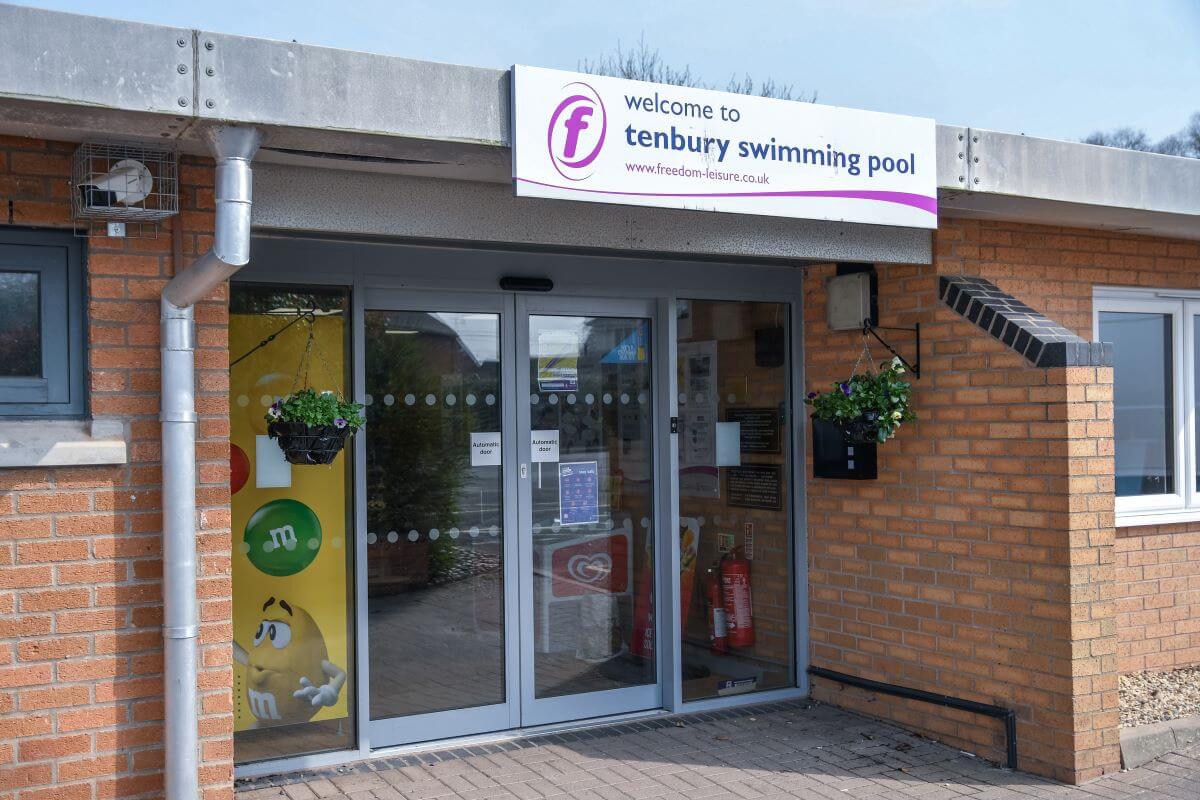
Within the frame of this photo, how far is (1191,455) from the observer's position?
729 centimetres

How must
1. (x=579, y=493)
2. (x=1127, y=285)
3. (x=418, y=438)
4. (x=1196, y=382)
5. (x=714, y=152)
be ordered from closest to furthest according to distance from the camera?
1. (x=714, y=152)
2. (x=418, y=438)
3. (x=579, y=493)
4. (x=1127, y=285)
5. (x=1196, y=382)

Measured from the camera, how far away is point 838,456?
6.49 m

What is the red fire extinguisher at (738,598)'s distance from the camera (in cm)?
676

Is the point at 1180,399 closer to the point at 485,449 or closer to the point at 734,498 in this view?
the point at 734,498

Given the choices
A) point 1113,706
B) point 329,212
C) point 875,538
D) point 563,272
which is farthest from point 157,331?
point 1113,706

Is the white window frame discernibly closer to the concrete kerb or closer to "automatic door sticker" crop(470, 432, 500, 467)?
the concrete kerb

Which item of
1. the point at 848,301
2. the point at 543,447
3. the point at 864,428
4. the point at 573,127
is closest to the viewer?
the point at 573,127

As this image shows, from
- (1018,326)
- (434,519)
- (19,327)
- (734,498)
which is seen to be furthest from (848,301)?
(19,327)

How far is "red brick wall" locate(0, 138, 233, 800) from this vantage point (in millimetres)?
4066

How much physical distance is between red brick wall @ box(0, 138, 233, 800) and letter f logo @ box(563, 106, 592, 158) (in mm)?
1445

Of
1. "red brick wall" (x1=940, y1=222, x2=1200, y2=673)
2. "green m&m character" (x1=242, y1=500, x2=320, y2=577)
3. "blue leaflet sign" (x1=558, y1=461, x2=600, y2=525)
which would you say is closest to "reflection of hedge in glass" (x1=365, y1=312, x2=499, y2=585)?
"green m&m character" (x1=242, y1=500, x2=320, y2=577)

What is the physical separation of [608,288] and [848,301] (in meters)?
1.38

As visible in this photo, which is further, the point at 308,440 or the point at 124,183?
the point at 308,440

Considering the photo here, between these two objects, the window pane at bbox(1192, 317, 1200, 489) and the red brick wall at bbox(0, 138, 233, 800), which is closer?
the red brick wall at bbox(0, 138, 233, 800)
